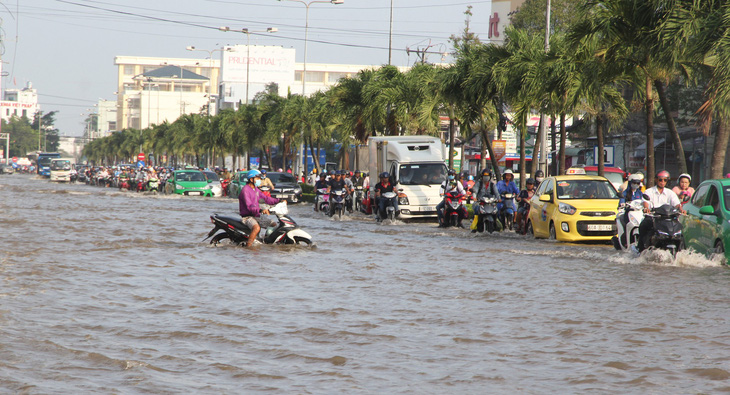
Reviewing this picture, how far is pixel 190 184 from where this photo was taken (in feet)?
139

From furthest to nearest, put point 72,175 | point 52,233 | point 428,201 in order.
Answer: point 72,175, point 428,201, point 52,233

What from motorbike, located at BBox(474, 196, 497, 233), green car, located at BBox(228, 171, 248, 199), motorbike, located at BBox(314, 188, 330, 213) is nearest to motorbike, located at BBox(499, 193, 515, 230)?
motorbike, located at BBox(474, 196, 497, 233)

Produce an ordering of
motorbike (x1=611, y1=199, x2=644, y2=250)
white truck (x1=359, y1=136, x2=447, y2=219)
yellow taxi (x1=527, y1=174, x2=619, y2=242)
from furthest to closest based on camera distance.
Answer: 1. white truck (x1=359, y1=136, x2=447, y2=219)
2. yellow taxi (x1=527, y1=174, x2=619, y2=242)
3. motorbike (x1=611, y1=199, x2=644, y2=250)

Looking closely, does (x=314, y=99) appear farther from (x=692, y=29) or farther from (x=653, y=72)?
(x=692, y=29)

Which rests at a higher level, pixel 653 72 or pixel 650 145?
pixel 653 72

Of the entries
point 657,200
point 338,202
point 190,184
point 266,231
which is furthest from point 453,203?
point 190,184

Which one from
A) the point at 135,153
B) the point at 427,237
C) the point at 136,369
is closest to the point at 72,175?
the point at 135,153

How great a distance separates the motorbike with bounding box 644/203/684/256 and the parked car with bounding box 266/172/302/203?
26477 mm

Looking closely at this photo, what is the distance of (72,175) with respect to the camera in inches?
3324

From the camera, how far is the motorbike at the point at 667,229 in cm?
1387

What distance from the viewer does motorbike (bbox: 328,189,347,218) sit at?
29.2 m

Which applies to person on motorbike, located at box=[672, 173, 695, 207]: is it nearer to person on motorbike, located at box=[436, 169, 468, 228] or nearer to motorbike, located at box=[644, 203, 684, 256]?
motorbike, located at box=[644, 203, 684, 256]

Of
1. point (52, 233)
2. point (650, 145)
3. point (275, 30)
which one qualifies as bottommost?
point (52, 233)

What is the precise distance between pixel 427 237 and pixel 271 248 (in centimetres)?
511
